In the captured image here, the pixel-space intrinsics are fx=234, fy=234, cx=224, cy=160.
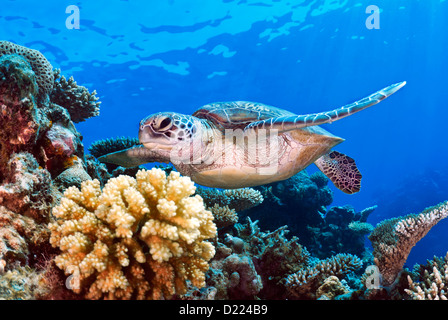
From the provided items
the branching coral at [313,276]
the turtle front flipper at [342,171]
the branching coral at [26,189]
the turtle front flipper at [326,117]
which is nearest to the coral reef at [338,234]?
the turtle front flipper at [342,171]

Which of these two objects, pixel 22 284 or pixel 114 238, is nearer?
pixel 22 284

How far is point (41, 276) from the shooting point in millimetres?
1458

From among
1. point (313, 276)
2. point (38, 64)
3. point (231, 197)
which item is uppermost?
point (38, 64)

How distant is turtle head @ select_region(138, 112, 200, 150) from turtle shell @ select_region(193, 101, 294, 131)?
752 mm

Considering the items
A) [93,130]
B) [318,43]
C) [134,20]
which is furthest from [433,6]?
[93,130]

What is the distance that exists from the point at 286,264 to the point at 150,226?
2266 millimetres

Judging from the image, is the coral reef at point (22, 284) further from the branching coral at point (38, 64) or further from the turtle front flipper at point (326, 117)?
the turtle front flipper at point (326, 117)

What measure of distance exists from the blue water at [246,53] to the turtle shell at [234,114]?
Result: 57.4 feet

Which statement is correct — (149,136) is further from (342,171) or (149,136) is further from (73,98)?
(342,171)

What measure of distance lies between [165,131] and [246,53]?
25132 mm

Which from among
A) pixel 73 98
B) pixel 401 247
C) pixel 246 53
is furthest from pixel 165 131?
pixel 246 53

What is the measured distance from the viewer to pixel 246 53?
25016 millimetres

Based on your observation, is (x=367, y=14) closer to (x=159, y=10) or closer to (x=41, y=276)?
(x=159, y=10)

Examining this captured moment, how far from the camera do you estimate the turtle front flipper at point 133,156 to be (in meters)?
3.50
